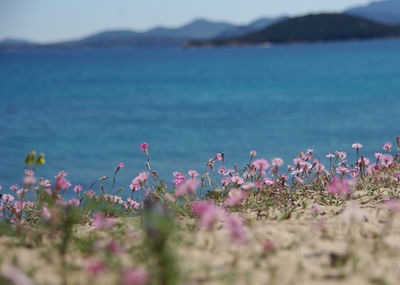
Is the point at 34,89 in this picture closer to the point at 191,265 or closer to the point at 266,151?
the point at 266,151

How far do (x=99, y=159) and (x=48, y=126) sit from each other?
761 cm

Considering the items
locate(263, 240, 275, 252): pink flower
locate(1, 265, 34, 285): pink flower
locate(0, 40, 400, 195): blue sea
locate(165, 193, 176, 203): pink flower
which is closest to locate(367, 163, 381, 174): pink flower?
locate(165, 193, 176, 203): pink flower

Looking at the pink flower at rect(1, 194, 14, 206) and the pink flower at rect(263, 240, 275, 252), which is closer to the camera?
the pink flower at rect(263, 240, 275, 252)

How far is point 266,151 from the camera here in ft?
55.9

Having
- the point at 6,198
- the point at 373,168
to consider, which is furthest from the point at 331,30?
the point at 6,198

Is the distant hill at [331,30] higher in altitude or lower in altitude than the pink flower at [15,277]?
higher

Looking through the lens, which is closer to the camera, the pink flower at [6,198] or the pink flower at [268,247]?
the pink flower at [268,247]

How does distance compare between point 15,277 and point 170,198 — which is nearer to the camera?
point 15,277

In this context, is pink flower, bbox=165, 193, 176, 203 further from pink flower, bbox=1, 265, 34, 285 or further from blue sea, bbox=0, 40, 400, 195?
blue sea, bbox=0, 40, 400, 195

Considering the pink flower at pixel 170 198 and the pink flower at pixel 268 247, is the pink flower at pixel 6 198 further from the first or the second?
the pink flower at pixel 268 247

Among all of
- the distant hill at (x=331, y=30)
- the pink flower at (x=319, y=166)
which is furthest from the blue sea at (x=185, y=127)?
the distant hill at (x=331, y=30)

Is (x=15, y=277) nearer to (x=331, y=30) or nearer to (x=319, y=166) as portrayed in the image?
(x=319, y=166)

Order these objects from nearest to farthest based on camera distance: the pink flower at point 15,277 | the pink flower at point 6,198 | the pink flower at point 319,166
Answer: the pink flower at point 15,277, the pink flower at point 6,198, the pink flower at point 319,166

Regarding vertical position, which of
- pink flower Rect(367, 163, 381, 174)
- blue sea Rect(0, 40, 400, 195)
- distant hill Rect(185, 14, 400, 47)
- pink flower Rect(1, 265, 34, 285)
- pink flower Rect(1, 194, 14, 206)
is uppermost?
distant hill Rect(185, 14, 400, 47)
